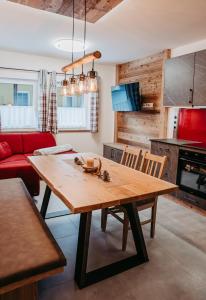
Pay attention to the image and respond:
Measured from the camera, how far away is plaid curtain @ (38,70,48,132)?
15.3 ft

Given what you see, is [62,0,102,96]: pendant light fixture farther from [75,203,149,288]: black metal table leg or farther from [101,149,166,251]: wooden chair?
[75,203,149,288]: black metal table leg

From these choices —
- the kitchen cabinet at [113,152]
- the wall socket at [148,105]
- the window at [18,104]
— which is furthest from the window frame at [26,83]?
the wall socket at [148,105]

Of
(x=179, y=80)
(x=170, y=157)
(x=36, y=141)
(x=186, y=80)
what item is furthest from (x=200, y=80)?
(x=36, y=141)

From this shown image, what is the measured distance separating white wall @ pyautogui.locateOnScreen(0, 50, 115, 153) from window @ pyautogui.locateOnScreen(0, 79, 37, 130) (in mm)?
183

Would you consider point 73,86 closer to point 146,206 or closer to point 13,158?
point 146,206

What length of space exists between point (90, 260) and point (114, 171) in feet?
2.72

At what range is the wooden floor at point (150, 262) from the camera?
1.72 m

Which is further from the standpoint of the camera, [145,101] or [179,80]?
[145,101]

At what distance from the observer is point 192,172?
Answer: 321cm

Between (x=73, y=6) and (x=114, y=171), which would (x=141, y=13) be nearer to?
(x=73, y=6)

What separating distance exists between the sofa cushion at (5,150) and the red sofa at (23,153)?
0.06 m

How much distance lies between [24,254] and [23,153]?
350 cm

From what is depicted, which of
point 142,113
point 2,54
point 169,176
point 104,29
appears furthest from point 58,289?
point 2,54

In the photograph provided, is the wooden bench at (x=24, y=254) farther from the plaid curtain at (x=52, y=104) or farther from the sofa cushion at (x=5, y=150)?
the plaid curtain at (x=52, y=104)
